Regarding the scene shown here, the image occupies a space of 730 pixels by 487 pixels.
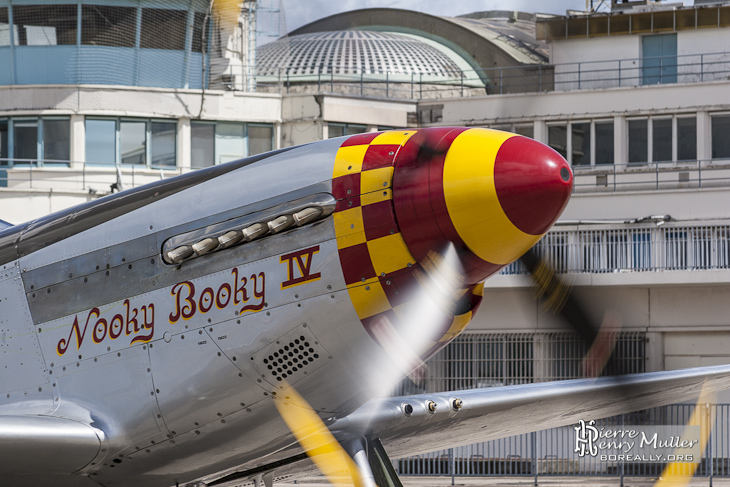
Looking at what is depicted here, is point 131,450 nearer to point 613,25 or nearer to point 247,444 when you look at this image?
point 247,444

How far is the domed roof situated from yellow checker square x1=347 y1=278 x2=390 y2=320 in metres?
35.1

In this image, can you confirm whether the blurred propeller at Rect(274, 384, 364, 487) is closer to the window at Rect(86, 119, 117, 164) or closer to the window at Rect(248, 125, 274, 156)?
the window at Rect(86, 119, 117, 164)

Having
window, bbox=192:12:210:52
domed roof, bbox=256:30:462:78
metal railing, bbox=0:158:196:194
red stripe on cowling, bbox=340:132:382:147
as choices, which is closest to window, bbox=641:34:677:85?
domed roof, bbox=256:30:462:78

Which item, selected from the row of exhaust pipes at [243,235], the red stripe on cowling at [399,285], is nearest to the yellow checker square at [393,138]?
the row of exhaust pipes at [243,235]

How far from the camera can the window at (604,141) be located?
33406 mm

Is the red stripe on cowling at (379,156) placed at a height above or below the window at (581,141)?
below

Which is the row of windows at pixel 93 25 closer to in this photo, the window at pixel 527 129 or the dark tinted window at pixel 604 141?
the window at pixel 527 129

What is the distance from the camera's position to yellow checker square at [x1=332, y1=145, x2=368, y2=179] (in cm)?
661

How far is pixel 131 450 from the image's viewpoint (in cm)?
712

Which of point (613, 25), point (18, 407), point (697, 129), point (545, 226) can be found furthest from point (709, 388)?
point (613, 25)

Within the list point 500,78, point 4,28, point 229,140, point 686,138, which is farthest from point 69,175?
point 686,138

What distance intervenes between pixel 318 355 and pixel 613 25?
32.8 m

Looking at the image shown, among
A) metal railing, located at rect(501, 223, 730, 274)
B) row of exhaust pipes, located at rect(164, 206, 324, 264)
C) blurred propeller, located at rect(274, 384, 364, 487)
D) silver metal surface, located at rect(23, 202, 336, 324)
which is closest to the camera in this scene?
row of exhaust pipes, located at rect(164, 206, 324, 264)

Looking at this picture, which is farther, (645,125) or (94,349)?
(645,125)
